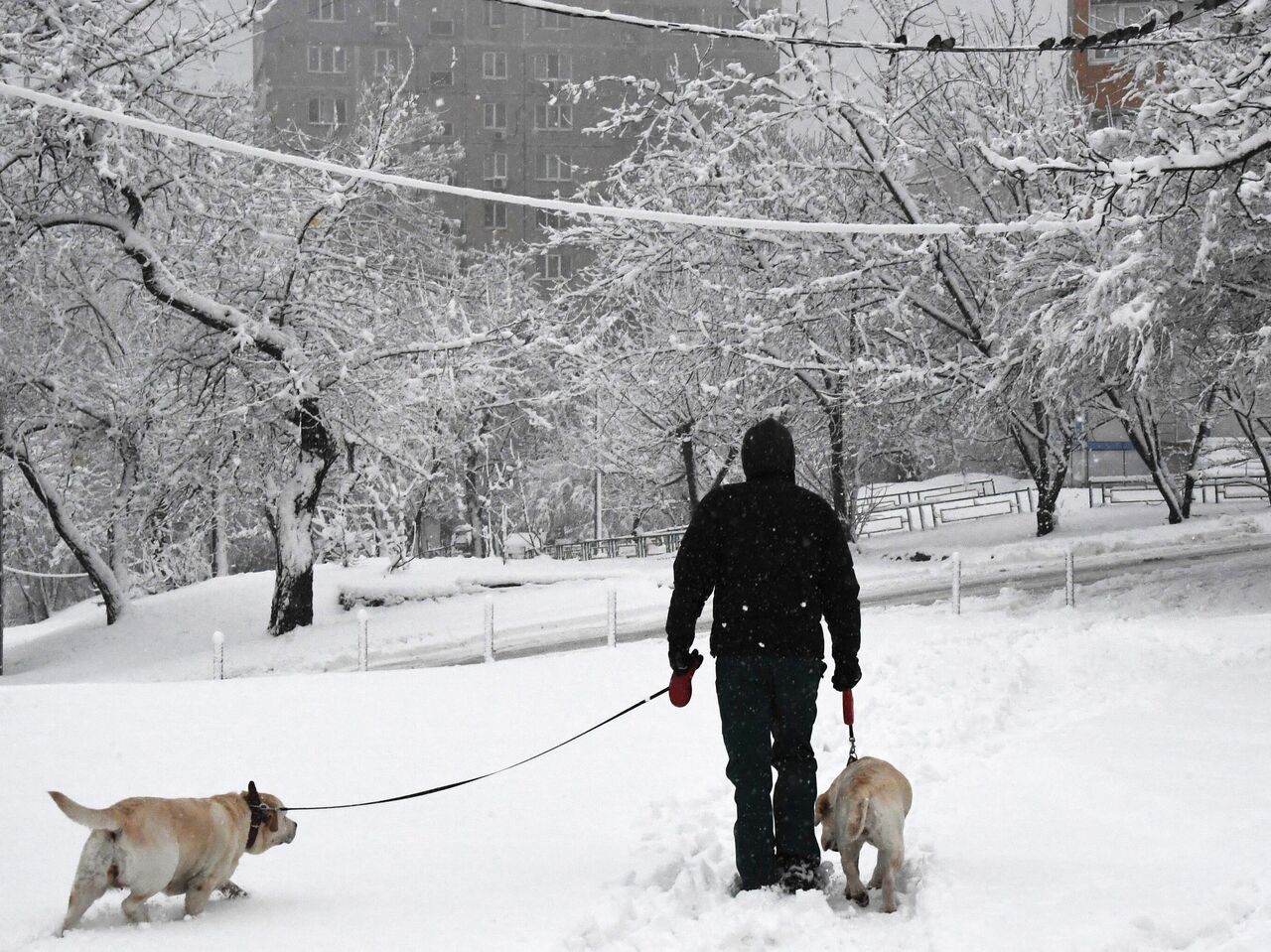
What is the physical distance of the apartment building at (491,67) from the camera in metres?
80.9

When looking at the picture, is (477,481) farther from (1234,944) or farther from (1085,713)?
(1234,944)

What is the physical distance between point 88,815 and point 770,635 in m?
2.79

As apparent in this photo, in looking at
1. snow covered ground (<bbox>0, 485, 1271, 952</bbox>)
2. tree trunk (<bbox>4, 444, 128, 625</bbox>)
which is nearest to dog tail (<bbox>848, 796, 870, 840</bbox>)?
snow covered ground (<bbox>0, 485, 1271, 952</bbox>)

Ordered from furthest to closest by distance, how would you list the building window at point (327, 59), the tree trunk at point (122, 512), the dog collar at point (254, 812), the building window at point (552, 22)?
the building window at point (552, 22) → the building window at point (327, 59) → the tree trunk at point (122, 512) → the dog collar at point (254, 812)

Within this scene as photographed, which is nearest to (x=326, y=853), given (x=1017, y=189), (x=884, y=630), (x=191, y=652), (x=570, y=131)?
(x=884, y=630)

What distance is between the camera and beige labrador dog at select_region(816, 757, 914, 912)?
207 inches

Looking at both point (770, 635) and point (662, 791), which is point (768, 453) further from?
point (662, 791)

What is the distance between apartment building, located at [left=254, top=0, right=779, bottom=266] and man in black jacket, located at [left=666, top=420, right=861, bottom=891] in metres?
75.6

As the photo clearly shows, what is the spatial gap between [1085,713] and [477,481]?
111ft

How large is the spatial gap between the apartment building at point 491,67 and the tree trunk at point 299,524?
57979 millimetres

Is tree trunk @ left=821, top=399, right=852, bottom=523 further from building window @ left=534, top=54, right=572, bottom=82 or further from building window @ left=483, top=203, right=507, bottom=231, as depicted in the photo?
building window @ left=534, top=54, right=572, bottom=82

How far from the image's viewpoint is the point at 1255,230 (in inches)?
563

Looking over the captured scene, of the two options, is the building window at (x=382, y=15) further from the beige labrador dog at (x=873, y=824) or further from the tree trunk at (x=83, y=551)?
the beige labrador dog at (x=873, y=824)

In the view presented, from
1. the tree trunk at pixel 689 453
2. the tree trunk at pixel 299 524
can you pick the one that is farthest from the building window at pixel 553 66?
the tree trunk at pixel 299 524
